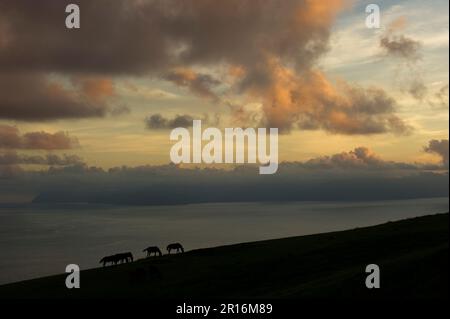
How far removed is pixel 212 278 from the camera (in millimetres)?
37531

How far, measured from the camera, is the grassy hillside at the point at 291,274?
1026 inches

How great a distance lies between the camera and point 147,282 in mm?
39469

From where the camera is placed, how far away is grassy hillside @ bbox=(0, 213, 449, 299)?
26062mm

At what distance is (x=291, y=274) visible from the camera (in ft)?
119

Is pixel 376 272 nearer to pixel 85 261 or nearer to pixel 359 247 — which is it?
pixel 359 247

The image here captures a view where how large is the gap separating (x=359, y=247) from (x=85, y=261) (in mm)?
98606

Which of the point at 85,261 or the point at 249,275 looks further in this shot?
the point at 85,261
